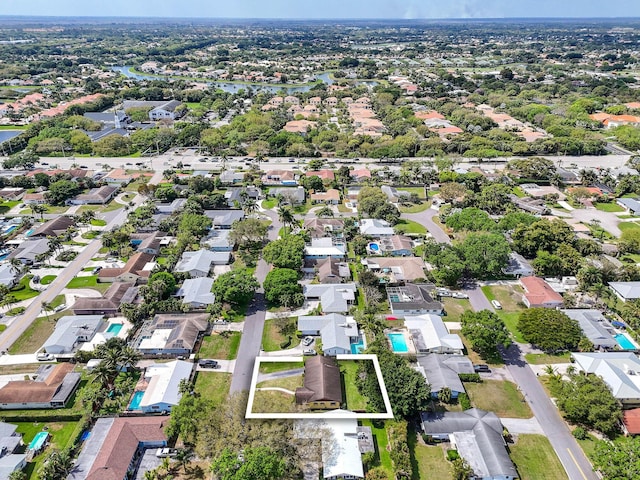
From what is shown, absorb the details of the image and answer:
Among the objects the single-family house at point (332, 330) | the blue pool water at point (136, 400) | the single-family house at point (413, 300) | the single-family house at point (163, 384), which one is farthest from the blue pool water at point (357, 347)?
the blue pool water at point (136, 400)

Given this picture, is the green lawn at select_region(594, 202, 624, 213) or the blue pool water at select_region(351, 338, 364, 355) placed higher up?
the green lawn at select_region(594, 202, 624, 213)

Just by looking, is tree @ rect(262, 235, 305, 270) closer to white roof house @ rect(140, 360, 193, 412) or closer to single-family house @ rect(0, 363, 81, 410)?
white roof house @ rect(140, 360, 193, 412)

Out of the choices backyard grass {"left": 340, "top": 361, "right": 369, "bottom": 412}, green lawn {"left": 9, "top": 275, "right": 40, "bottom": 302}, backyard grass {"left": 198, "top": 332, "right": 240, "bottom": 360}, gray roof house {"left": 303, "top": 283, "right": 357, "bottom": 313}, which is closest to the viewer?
backyard grass {"left": 340, "top": 361, "right": 369, "bottom": 412}

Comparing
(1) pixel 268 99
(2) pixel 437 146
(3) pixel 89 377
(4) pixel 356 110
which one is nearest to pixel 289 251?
(3) pixel 89 377

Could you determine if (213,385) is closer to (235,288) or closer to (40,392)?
(235,288)

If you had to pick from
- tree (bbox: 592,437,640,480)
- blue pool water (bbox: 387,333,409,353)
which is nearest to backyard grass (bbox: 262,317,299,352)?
blue pool water (bbox: 387,333,409,353)

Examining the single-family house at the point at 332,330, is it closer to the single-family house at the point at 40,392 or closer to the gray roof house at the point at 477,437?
the gray roof house at the point at 477,437
